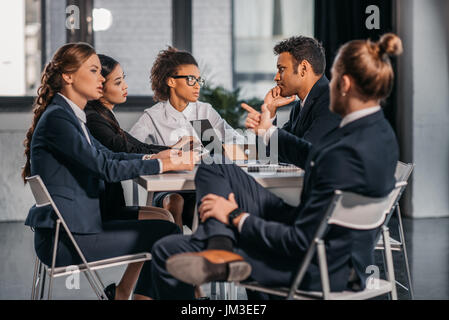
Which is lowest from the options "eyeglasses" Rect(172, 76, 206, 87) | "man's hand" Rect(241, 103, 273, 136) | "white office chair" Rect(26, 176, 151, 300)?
"white office chair" Rect(26, 176, 151, 300)

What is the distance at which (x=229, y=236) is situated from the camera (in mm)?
2322

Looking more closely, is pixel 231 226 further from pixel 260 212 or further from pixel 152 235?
pixel 152 235

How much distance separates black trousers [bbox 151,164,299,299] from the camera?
2.29m

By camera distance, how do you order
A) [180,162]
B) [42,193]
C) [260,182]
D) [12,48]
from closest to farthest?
1. [42,193]
2. [260,182]
3. [180,162]
4. [12,48]

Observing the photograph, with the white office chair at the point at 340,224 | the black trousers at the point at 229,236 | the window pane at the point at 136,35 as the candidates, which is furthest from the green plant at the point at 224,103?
the white office chair at the point at 340,224

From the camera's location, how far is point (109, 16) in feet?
21.3

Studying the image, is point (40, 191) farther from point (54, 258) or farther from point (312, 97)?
point (312, 97)

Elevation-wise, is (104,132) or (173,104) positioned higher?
(173,104)

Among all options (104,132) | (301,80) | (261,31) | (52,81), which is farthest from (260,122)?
(261,31)

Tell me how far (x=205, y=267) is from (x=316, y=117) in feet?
4.61

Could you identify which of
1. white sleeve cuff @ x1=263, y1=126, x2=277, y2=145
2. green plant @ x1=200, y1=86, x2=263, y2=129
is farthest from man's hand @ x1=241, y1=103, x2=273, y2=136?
green plant @ x1=200, y1=86, x2=263, y2=129

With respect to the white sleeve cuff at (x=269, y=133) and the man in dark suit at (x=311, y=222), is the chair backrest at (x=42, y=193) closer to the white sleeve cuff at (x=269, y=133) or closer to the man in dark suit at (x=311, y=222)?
the man in dark suit at (x=311, y=222)

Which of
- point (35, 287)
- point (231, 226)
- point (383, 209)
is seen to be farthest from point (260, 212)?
point (35, 287)

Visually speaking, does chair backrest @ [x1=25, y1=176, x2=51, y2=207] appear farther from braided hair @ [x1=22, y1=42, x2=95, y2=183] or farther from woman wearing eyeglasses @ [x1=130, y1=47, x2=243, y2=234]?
woman wearing eyeglasses @ [x1=130, y1=47, x2=243, y2=234]
